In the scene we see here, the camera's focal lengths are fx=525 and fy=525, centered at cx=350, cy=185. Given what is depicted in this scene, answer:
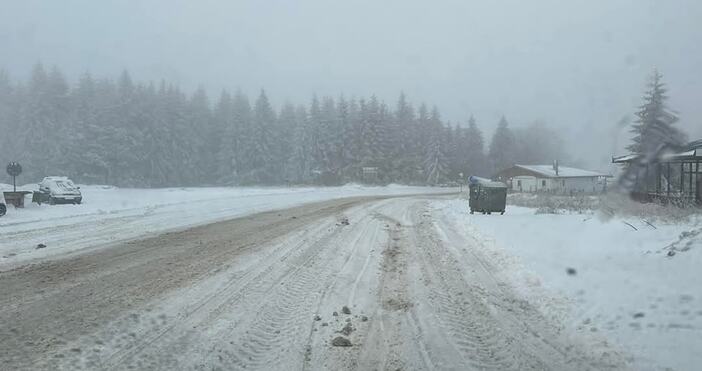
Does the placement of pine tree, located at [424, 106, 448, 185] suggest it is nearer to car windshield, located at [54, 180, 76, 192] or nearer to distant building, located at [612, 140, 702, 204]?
distant building, located at [612, 140, 702, 204]

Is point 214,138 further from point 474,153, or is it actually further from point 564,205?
point 564,205

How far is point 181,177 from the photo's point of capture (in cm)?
7712

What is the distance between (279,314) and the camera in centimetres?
640

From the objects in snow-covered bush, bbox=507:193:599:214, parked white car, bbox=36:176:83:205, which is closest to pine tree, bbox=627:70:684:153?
snow-covered bush, bbox=507:193:599:214

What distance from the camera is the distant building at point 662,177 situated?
18219 millimetres

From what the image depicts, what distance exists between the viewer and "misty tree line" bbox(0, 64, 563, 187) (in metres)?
66.1

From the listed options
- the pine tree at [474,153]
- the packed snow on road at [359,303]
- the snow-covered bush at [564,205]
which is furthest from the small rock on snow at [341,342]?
the pine tree at [474,153]

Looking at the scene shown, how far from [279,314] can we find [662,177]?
2198 centimetres

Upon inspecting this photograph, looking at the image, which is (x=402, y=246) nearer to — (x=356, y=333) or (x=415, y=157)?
(x=356, y=333)

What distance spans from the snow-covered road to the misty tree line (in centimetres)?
5951

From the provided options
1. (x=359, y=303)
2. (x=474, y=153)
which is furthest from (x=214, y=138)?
(x=359, y=303)

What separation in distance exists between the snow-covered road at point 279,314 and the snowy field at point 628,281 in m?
0.30

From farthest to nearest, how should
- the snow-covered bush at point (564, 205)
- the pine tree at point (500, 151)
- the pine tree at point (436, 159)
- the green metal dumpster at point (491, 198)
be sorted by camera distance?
the pine tree at point (436, 159), the pine tree at point (500, 151), the green metal dumpster at point (491, 198), the snow-covered bush at point (564, 205)

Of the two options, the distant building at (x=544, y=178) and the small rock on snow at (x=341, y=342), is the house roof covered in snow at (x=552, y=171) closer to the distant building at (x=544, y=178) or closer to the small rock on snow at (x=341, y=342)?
the distant building at (x=544, y=178)
